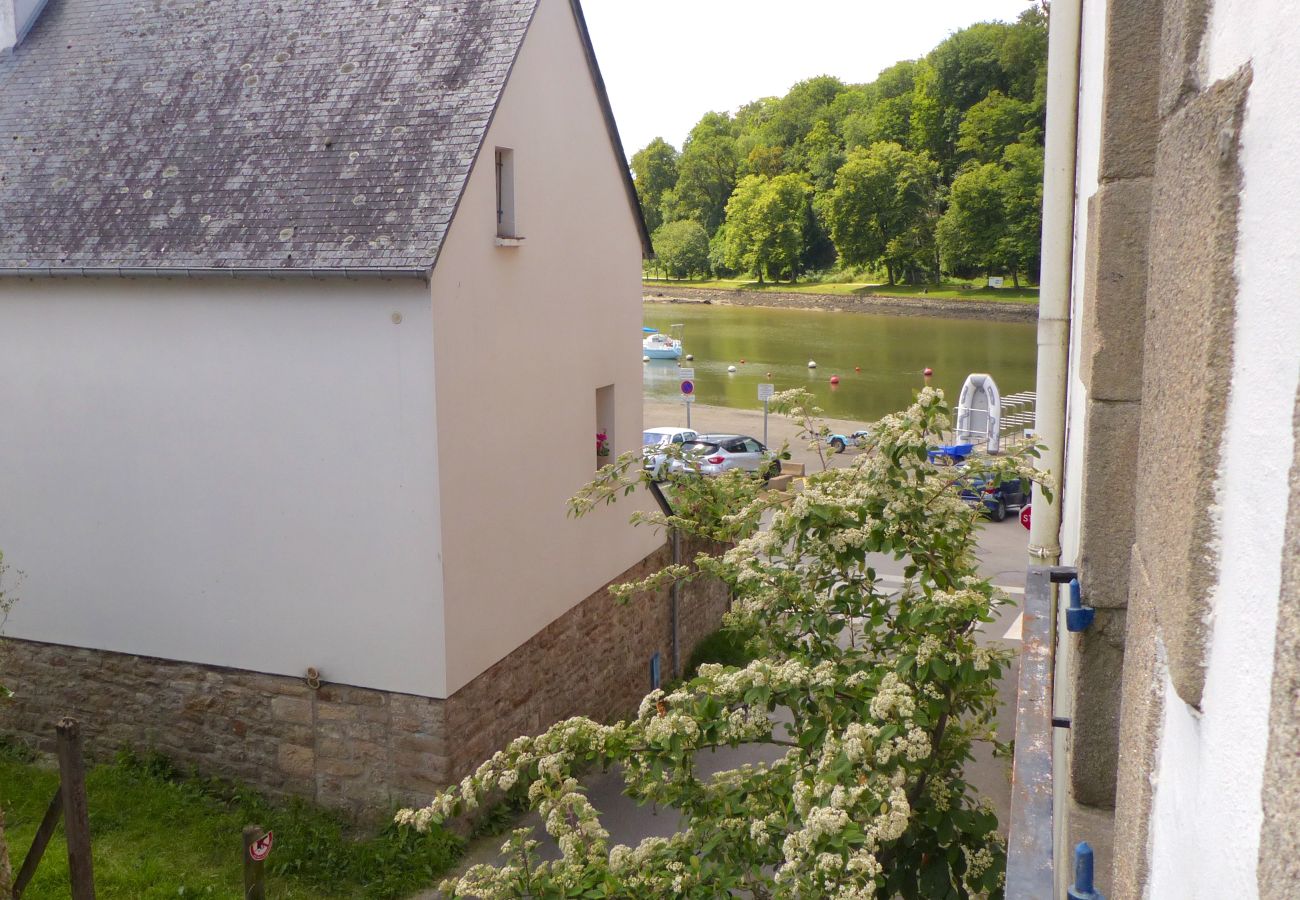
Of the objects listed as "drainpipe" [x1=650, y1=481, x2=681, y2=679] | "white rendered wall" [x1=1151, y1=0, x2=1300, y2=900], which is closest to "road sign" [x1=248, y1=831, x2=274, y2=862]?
"white rendered wall" [x1=1151, y1=0, x2=1300, y2=900]

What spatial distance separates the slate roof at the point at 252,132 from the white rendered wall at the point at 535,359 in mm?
402

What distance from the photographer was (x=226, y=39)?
432 inches

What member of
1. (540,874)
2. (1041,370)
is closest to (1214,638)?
(540,874)

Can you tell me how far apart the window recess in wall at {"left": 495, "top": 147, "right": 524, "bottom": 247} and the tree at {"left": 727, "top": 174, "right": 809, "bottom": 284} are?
253 ft

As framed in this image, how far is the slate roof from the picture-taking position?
30.5ft

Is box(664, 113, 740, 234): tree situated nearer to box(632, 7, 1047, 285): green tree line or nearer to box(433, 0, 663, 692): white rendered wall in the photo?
box(632, 7, 1047, 285): green tree line

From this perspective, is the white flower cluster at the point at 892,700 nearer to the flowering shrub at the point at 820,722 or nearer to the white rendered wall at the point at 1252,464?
the flowering shrub at the point at 820,722

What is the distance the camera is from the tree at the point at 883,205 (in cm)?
7644

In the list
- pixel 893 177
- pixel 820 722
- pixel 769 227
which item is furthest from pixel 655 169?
pixel 820 722

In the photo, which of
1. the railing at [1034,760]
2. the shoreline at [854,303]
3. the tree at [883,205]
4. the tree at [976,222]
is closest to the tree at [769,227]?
the shoreline at [854,303]

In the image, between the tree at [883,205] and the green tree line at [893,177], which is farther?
the tree at [883,205]

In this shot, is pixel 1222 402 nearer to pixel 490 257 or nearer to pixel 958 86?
pixel 490 257

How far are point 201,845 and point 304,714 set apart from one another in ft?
4.12

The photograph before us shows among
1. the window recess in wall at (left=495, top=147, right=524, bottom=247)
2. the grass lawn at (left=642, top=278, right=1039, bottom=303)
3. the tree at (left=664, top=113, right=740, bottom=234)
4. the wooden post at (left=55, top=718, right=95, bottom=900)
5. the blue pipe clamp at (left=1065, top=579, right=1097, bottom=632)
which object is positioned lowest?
the wooden post at (left=55, top=718, right=95, bottom=900)
